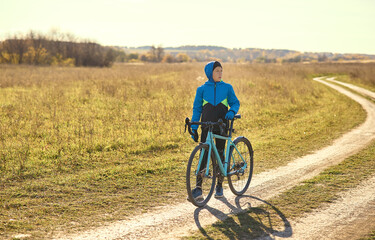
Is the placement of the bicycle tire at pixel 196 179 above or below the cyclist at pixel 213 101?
below

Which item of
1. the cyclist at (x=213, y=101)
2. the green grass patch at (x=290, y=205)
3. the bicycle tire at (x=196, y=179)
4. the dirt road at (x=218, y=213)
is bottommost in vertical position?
the dirt road at (x=218, y=213)

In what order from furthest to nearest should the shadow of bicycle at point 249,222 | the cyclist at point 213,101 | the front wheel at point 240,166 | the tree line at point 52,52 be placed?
the tree line at point 52,52
the front wheel at point 240,166
the cyclist at point 213,101
the shadow of bicycle at point 249,222

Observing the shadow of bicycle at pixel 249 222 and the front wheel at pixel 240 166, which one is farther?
the front wheel at pixel 240 166

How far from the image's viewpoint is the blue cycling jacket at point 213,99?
4988 mm

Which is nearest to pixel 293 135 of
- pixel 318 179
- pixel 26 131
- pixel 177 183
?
pixel 318 179

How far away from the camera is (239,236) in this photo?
13.1ft

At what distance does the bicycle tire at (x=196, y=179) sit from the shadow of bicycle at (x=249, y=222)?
16cm

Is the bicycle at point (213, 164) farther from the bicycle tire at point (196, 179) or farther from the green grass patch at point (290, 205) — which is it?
the green grass patch at point (290, 205)

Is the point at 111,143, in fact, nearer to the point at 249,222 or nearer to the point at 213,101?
the point at 213,101

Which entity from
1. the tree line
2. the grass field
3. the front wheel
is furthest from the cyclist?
the tree line

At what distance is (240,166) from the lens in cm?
546

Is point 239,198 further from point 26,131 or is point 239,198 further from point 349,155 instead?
point 26,131

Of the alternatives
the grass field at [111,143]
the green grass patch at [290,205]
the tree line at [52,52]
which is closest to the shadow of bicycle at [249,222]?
the green grass patch at [290,205]

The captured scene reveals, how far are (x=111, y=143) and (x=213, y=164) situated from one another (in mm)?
4784
